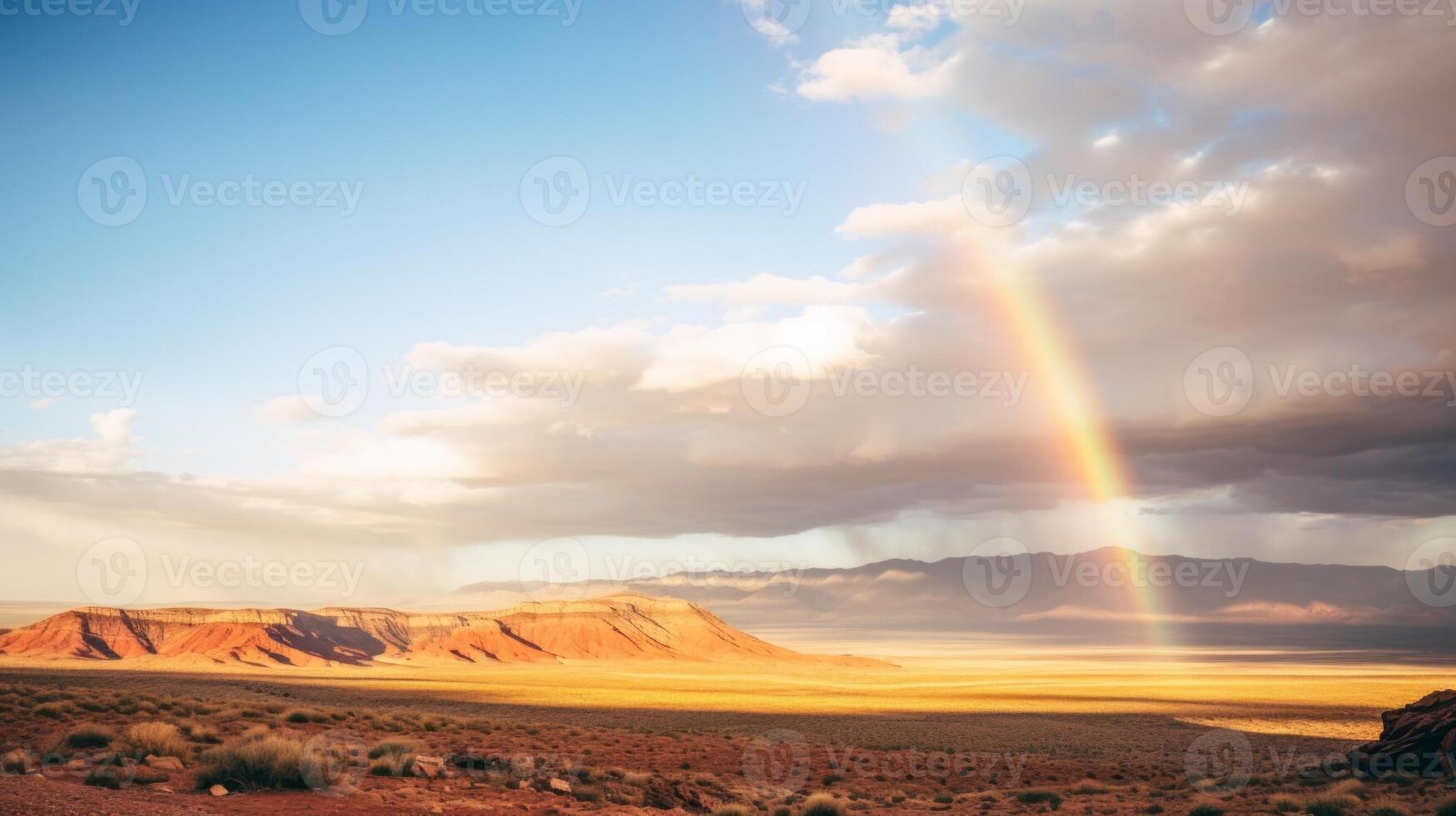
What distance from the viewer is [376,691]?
81812 millimetres

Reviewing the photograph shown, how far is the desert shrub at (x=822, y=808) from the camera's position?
19.9 meters

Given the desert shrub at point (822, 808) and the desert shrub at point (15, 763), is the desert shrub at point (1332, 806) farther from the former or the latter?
the desert shrub at point (15, 763)

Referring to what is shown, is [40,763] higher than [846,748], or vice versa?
[40,763]

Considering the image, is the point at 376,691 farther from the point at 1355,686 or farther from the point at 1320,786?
the point at 1355,686

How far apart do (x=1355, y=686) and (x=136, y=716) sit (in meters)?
106

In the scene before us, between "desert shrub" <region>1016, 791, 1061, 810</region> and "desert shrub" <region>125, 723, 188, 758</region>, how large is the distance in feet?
65.3

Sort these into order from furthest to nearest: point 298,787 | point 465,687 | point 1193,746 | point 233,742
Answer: point 465,687 < point 1193,746 < point 233,742 < point 298,787

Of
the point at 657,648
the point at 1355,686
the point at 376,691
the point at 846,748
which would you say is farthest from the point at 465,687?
the point at 657,648

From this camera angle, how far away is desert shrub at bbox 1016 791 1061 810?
23.0 metres

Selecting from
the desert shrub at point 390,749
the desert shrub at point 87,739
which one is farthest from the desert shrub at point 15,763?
the desert shrub at point 390,749

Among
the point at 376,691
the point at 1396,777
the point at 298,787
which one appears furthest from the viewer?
the point at 376,691

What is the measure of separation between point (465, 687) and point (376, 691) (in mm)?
11484

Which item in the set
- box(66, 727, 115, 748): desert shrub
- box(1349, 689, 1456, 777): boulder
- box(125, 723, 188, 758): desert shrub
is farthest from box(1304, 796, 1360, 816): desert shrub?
box(66, 727, 115, 748): desert shrub

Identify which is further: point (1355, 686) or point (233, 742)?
point (1355, 686)
